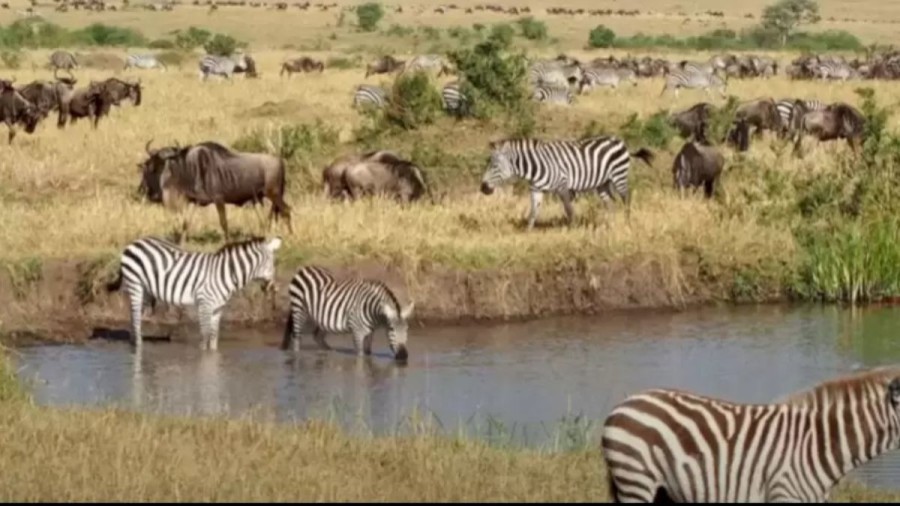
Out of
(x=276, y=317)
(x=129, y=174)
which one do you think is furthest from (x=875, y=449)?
(x=129, y=174)

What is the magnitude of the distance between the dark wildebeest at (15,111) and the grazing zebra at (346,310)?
11.1 meters

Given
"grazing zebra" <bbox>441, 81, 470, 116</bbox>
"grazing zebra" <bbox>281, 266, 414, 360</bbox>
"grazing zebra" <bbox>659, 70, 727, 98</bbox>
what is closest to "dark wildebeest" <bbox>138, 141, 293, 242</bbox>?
"grazing zebra" <bbox>281, 266, 414, 360</bbox>

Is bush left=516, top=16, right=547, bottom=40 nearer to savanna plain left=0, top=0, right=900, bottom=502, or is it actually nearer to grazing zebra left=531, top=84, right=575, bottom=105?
grazing zebra left=531, top=84, right=575, bottom=105

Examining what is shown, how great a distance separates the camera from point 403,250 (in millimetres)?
17250

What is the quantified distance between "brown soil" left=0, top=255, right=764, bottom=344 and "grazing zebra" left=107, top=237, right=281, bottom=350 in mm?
795

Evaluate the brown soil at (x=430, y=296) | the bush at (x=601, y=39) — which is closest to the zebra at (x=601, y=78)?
the brown soil at (x=430, y=296)

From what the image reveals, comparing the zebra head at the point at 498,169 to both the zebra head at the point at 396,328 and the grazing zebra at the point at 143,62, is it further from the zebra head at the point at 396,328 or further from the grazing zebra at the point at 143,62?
the grazing zebra at the point at 143,62

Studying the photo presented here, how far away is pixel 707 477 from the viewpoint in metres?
7.47

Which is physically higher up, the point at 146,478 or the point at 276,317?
the point at 146,478

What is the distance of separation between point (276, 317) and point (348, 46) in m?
48.5

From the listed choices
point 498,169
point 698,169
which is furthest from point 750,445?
point 698,169

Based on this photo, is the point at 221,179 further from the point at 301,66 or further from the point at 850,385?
the point at 301,66

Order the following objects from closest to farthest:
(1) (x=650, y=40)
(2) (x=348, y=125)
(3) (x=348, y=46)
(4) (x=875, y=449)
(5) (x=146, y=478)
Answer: (4) (x=875, y=449) < (5) (x=146, y=478) < (2) (x=348, y=125) < (3) (x=348, y=46) < (1) (x=650, y=40)

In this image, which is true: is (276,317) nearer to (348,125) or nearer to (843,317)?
(843,317)
